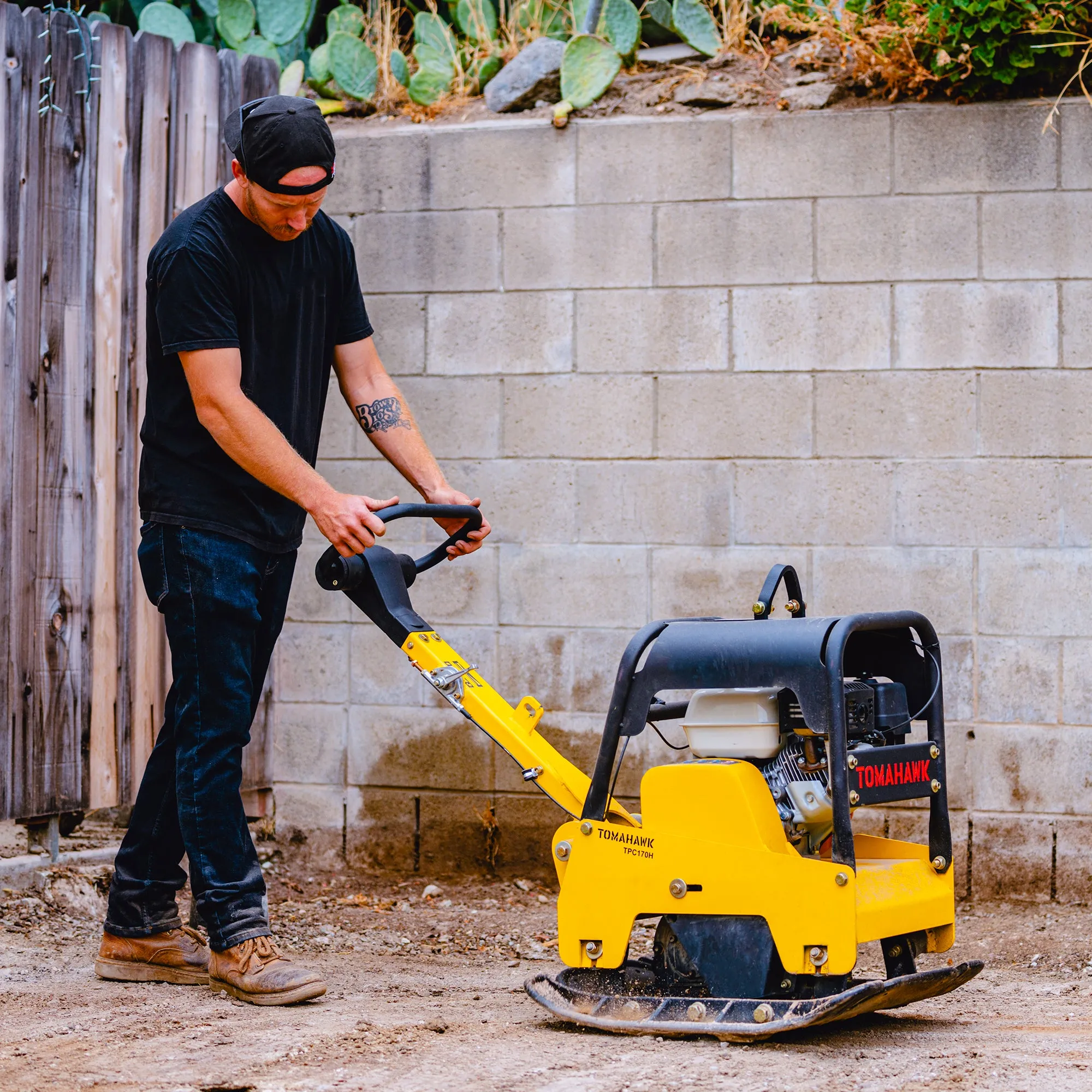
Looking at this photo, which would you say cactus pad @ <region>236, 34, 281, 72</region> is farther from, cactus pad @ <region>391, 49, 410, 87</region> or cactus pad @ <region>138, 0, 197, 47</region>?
cactus pad @ <region>391, 49, 410, 87</region>

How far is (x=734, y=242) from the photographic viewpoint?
4891 millimetres

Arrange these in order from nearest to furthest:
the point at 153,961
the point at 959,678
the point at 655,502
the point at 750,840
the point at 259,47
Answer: the point at 750,840, the point at 153,961, the point at 959,678, the point at 655,502, the point at 259,47

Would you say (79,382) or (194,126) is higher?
(194,126)

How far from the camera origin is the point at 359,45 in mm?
5406

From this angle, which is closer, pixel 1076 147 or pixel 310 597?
pixel 1076 147

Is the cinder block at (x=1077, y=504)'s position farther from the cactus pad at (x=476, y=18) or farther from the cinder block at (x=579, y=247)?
the cactus pad at (x=476, y=18)

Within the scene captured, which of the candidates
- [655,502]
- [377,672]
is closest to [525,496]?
[655,502]

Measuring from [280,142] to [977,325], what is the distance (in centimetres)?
246

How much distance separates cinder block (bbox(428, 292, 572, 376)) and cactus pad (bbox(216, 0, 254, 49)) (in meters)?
1.56

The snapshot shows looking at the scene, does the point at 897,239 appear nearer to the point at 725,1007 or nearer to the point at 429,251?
the point at 429,251

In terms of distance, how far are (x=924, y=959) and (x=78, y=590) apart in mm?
2750

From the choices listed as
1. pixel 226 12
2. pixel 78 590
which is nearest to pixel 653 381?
pixel 78 590

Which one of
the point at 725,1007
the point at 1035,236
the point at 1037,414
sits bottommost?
the point at 725,1007

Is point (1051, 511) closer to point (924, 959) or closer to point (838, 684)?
point (924, 959)
